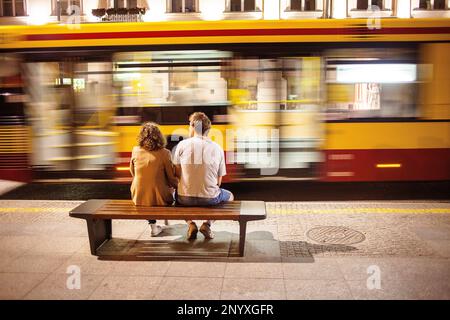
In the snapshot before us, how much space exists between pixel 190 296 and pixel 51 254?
6.64 feet

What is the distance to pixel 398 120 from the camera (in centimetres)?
791

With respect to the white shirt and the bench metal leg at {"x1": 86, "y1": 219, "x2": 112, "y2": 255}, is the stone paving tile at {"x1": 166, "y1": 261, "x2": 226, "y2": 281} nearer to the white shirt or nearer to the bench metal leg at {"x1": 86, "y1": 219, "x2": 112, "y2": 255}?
the white shirt

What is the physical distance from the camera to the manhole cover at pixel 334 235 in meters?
5.90

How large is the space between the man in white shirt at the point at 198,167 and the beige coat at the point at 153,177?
12cm

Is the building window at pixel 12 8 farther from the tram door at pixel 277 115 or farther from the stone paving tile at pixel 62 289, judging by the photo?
the stone paving tile at pixel 62 289

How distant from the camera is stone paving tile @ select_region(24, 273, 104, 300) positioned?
4.39m

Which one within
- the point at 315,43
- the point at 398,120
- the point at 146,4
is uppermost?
the point at 146,4

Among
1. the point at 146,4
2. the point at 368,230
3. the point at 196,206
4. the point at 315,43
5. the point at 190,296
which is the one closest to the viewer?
the point at 190,296

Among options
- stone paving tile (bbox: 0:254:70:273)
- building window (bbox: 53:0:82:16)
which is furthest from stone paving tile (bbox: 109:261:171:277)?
building window (bbox: 53:0:82:16)

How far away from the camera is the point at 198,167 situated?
5.41 metres

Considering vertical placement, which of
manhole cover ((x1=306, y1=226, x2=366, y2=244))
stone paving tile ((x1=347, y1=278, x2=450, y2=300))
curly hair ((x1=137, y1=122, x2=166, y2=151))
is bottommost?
stone paving tile ((x1=347, y1=278, x2=450, y2=300))

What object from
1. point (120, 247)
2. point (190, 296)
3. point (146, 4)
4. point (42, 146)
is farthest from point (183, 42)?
point (146, 4)

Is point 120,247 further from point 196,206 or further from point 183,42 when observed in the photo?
point 183,42

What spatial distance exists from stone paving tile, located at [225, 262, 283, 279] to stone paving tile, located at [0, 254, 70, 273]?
6.14 feet
